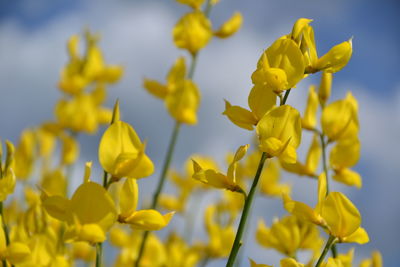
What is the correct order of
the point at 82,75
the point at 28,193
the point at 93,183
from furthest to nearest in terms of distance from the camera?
the point at 82,75
the point at 28,193
the point at 93,183

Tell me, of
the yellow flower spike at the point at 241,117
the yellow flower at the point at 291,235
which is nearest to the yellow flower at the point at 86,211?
the yellow flower spike at the point at 241,117

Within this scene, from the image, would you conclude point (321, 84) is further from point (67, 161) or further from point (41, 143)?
point (41, 143)

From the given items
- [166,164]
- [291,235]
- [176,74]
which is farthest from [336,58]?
[176,74]

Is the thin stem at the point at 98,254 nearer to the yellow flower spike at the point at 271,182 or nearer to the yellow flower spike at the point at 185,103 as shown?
the yellow flower spike at the point at 185,103

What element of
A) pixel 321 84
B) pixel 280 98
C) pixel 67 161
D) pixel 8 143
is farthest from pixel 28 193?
pixel 280 98

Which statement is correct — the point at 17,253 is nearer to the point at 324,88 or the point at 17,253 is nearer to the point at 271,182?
the point at 324,88

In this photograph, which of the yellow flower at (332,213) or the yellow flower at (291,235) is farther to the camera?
the yellow flower at (291,235)
